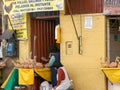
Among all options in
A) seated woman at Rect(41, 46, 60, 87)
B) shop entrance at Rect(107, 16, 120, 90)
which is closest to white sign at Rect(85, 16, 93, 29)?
shop entrance at Rect(107, 16, 120, 90)

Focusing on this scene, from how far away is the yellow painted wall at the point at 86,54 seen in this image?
513 inches

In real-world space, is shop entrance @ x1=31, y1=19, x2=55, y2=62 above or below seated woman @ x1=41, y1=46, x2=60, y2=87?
above

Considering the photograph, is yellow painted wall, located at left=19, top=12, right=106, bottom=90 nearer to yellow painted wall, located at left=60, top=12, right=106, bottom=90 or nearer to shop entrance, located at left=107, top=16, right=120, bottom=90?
yellow painted wall, located at left=60, top=12, right=106, bottom=90

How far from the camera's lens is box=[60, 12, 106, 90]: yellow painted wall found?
13.0 meters

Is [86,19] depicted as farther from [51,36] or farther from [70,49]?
[51,36]

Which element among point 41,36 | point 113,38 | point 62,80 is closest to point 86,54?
point 113,38

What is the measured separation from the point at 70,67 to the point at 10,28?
134 inches

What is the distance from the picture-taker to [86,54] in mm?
13430

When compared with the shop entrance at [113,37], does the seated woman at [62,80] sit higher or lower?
lower

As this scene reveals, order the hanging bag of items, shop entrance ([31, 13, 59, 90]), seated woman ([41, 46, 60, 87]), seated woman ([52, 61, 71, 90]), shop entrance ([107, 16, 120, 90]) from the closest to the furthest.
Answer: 1. shop entrance ([107, 16, 120, 90])
2. seated woman ([52, 61, 71, 90])
3. seated woman ([41, 46, 60, 87])
4. shop entrance ([31, 13, 59, 90])
5. the hanging bag of items

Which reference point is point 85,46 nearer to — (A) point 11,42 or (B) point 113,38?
(B) point 113,38

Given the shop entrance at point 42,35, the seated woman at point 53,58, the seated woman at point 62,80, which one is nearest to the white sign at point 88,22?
the seated woman at point 62,80

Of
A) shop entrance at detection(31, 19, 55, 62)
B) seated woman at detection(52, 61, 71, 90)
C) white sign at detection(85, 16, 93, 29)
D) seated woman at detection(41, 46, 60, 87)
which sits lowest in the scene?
seated woman at detection(52, 61, 71, 90)

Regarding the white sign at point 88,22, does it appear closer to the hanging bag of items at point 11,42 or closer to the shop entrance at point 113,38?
the shop entrance at point 113,38
